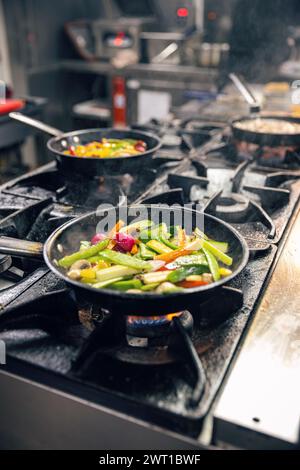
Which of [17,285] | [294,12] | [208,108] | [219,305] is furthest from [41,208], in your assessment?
[294,12]

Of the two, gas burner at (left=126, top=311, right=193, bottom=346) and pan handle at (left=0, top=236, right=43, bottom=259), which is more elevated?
pan handle at (left=0, top=236, right=43, bottom=259)

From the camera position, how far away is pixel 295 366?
0.98 metres

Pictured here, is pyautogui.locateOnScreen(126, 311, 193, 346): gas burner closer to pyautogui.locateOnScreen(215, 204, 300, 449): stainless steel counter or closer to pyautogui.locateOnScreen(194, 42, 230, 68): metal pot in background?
pyautogui.locateOnScreen(215, 204, 300, 449): stainless steel counter

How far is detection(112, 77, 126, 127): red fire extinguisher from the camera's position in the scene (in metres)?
4.77

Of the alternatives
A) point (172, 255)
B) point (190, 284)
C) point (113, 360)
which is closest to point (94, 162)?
point (172, 255)

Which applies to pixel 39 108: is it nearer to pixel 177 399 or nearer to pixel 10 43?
pixel 10 43

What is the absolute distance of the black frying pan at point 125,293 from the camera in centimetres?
92

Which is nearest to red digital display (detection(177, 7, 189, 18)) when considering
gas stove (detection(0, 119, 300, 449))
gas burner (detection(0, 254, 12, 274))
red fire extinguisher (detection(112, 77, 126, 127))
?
red fire extinguisher (detection(112, 77, 126, 127))

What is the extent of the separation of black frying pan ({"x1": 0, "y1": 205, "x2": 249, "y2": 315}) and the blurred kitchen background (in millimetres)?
2125

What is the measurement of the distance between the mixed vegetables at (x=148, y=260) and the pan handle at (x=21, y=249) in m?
0.08

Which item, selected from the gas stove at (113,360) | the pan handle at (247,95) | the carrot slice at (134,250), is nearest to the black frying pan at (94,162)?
the gas stove at (113,360)

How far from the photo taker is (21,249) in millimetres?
1079

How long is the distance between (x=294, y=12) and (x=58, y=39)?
2995 millimetres

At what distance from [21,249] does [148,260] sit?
0.33m
